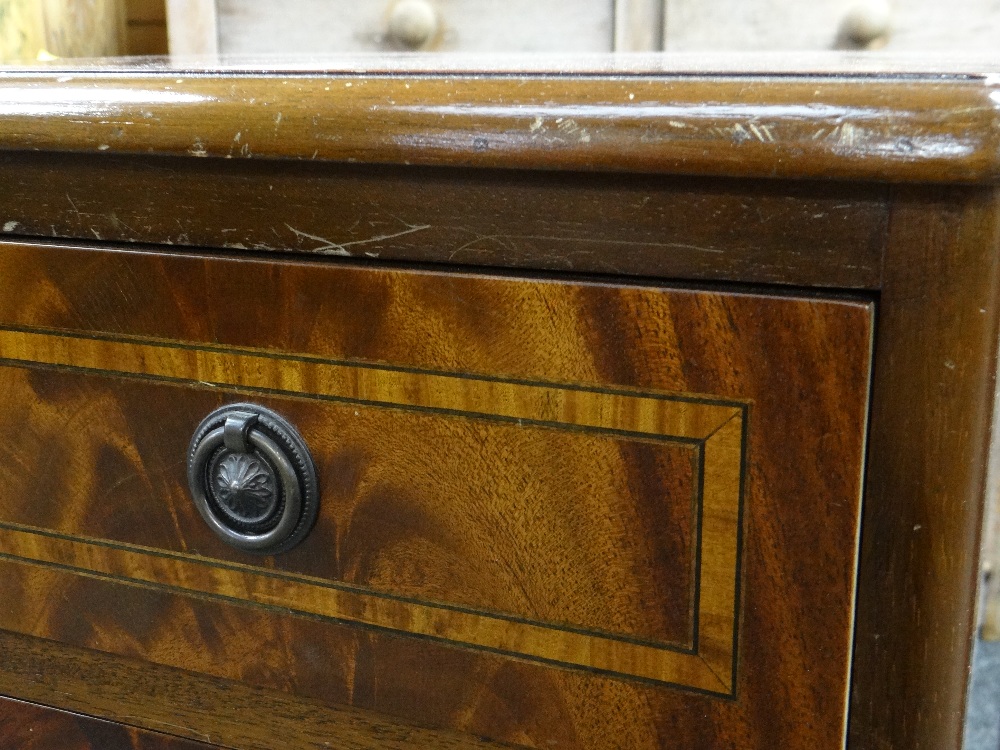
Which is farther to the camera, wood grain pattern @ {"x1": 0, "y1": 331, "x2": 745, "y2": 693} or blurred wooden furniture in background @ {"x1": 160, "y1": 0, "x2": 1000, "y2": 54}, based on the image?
blurred wooden furniture in background @ {"x1": 160, "y1": 0, "x2": 1000, "y2": 54}

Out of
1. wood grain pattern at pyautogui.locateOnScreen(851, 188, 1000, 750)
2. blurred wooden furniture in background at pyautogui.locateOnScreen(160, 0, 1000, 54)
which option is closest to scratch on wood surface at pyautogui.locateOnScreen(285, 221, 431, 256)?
wood grain pattern at pyautogui.locateOnScreen(851, 188, 1000, 750)

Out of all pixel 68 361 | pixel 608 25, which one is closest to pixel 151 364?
pixel 68 361

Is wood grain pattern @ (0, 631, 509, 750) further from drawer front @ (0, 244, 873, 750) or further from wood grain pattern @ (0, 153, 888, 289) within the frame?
wood grain pattern @ (0, 153, 888, 289)

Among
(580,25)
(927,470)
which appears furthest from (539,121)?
(580,25)

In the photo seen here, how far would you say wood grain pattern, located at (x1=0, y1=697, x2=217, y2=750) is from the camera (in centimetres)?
49

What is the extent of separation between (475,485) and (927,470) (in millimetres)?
158

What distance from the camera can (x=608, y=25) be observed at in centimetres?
101

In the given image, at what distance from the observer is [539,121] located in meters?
0.33

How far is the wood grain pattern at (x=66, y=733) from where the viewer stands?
49 centimetres

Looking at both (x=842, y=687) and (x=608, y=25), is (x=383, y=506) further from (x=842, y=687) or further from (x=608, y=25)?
(x=608, y=25)

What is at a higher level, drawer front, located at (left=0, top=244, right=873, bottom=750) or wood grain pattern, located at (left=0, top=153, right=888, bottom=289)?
wood grain pattern, located at (left=0, top=153, right=888, bottom=289)

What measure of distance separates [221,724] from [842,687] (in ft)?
0.90

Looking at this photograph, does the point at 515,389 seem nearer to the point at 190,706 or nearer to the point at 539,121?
the point at 539,121

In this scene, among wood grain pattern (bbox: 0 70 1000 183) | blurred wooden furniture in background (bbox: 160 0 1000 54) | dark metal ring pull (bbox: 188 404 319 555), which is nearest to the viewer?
wood grain pattern (bbox: 0 70 1000 183)
